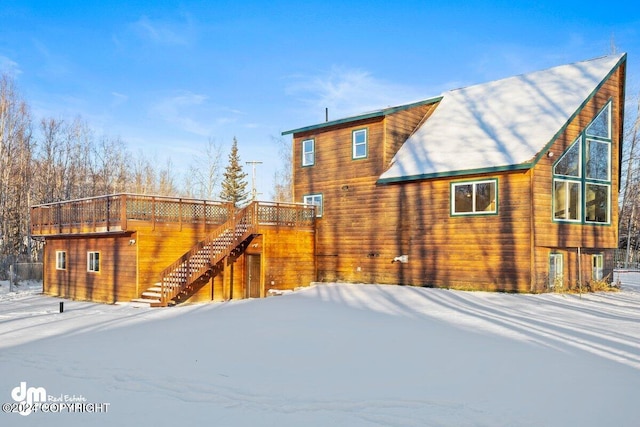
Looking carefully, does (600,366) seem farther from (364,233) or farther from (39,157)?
(39,157)

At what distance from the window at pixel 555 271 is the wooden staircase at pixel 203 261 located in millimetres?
10316

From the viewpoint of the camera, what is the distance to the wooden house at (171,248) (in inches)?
685

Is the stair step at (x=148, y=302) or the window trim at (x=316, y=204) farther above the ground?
the window trim at (x=316, y=204)

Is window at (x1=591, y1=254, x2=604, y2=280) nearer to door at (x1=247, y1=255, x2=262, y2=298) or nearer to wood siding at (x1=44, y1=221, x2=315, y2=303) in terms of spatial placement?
wood siding at (x1=44, y1=221, x2=315, y2=303)

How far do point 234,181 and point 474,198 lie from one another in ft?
129

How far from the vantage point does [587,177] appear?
682 inches

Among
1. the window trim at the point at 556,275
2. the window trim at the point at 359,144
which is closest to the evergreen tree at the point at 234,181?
the window trim at the point at 359,144

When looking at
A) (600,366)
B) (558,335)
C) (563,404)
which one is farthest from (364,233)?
(563,404)

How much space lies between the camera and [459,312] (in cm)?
1264

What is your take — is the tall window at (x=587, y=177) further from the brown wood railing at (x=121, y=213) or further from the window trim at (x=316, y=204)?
the brown wood railing at (x=121, y=213)

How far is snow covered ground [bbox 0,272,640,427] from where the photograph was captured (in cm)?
568

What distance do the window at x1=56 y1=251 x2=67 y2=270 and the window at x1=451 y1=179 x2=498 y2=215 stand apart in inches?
633

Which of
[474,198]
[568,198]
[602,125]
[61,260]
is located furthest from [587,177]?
[61,260]

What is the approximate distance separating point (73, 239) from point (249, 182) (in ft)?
112
